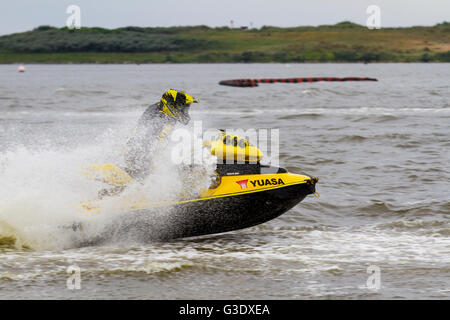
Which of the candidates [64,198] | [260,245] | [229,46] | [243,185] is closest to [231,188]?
[243,185]

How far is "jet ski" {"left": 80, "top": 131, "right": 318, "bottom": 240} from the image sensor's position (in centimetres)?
725

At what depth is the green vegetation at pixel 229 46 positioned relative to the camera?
116500 mm

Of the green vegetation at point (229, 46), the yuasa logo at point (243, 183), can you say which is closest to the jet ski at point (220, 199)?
the yuasa logo at point (243, 183)

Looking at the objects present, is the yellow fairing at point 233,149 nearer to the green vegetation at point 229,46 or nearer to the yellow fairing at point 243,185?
the yellow fairing at point 243,185

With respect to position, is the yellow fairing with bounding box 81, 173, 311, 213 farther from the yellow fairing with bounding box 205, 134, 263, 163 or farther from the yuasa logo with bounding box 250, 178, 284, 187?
the yellow fairing with bounding box 205, 134, 263, 163

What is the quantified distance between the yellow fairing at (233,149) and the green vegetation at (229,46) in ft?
344

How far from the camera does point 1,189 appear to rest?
752cm

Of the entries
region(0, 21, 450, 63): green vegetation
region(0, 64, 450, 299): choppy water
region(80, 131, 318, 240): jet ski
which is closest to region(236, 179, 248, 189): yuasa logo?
region(80, 131, 318, 240): jet ski

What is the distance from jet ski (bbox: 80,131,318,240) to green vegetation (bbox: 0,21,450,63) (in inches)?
4121

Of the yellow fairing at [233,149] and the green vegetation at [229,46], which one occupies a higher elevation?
the green vegetation at [229,46]

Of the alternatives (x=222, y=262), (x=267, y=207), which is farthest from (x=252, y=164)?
(x=222, y=262)

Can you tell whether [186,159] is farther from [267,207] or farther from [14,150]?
[14,150]

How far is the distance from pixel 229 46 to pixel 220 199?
130458mm
